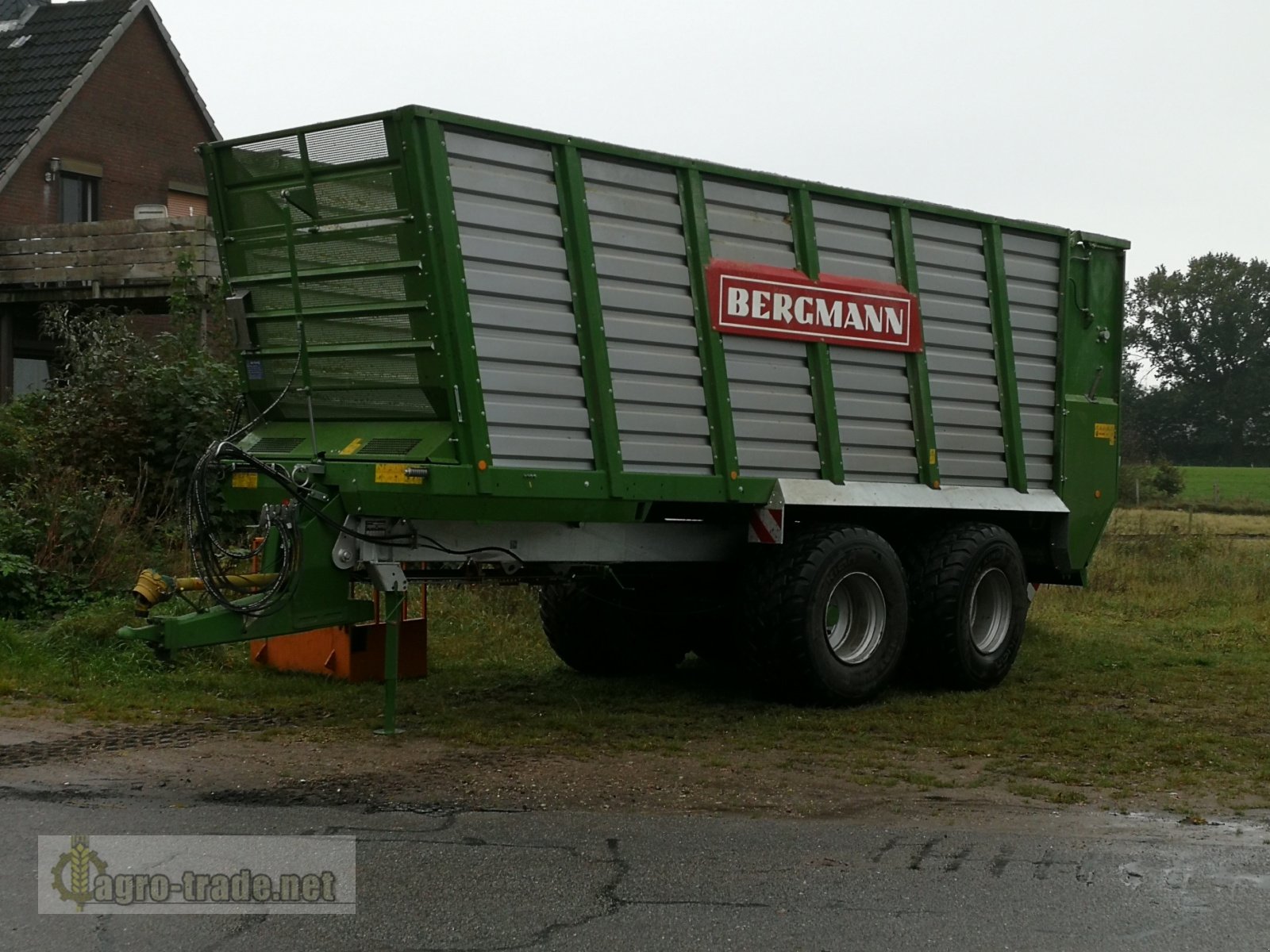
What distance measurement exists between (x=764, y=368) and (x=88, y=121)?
19867mm

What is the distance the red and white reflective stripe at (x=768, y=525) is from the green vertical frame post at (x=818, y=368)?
0.52 metres

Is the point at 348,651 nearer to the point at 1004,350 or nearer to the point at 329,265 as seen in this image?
the point at 329,265

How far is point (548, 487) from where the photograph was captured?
28.2ft

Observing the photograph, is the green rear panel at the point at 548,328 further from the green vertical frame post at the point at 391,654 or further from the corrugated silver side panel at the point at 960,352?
the green vertical frame post at the point at 391,654

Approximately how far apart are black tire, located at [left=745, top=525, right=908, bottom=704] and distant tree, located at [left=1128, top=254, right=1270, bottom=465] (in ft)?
227

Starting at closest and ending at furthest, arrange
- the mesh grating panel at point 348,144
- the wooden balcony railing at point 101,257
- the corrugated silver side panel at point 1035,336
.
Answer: the mesh grating panel at point 348,144 → the corrugated silver side panel at point 1035,336 → the wooden balcony railing at point 101,257

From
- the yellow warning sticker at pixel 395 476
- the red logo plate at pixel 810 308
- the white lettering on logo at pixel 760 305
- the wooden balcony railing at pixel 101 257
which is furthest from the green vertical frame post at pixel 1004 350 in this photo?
the wooden balcony railing at pixel 101 257

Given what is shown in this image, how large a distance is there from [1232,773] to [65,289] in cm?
1715

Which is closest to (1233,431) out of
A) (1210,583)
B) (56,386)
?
(1210,583)

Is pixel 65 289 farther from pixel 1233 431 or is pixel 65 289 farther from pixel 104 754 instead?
pixel 1233 431

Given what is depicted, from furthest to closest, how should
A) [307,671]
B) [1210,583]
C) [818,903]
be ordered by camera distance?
[1210,583] → [307,671] → [818,903]

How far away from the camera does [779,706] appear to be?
33.0ft

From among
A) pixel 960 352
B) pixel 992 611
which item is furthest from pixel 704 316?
pixel 992 611

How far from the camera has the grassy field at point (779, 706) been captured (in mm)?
8164
